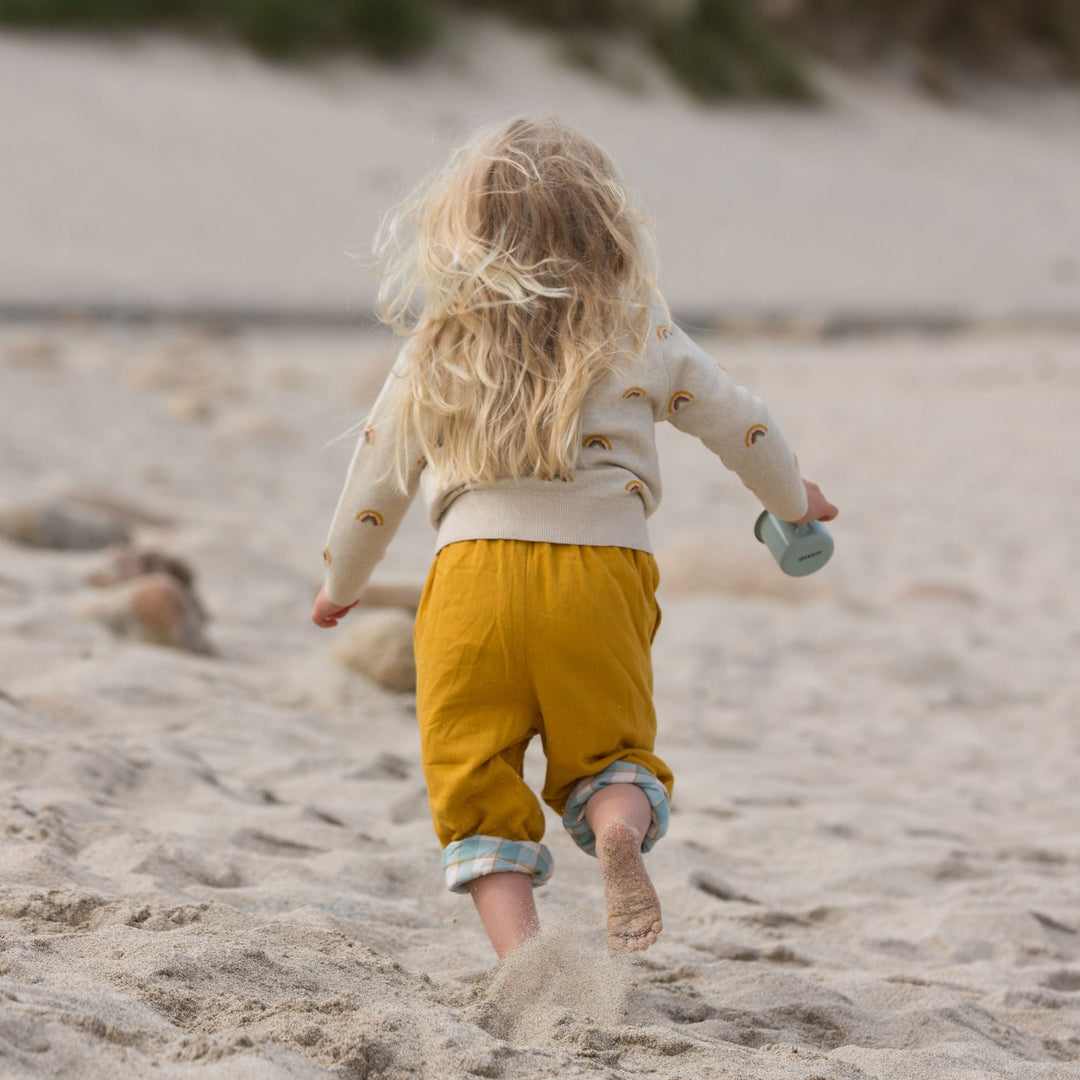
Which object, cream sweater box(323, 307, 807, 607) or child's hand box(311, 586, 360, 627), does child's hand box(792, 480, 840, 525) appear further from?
child's hand box(311, 586, 360, 627)

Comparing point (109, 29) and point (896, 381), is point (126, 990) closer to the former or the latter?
point (896, 381)

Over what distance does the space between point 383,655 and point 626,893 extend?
1.69m

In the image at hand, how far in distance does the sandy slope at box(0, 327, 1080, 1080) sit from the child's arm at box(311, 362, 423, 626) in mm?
464

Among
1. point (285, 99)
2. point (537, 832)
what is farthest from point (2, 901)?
point (285, 99)

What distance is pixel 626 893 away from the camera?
167cm

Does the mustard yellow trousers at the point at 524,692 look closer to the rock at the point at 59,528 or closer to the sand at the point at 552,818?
the sand at the point at 552,818

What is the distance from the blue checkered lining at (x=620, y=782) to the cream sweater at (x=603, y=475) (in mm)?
289

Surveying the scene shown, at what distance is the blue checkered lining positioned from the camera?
71.1 inches

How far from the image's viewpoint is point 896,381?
384 inches

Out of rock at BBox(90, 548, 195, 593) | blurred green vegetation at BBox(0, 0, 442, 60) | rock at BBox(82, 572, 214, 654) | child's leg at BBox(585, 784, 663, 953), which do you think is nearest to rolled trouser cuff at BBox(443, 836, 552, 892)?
child's leg at BBox(585, 784, 663, 953)

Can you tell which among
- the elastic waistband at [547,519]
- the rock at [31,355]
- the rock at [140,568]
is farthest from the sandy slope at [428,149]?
the elastic waistband at [547,519]

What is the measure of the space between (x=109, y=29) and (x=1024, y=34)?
15778 millimetres

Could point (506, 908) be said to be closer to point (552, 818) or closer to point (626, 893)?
point (626, 893)

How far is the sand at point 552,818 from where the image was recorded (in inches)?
62.6
